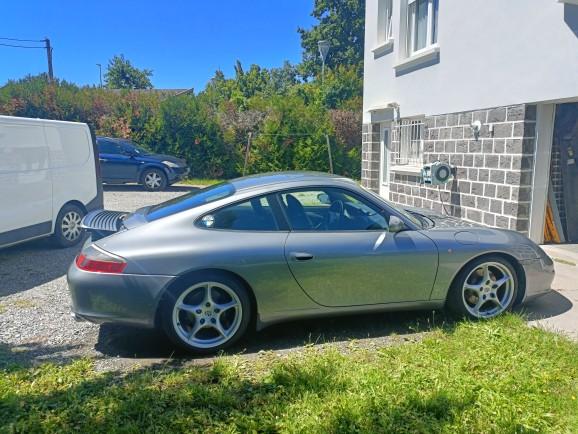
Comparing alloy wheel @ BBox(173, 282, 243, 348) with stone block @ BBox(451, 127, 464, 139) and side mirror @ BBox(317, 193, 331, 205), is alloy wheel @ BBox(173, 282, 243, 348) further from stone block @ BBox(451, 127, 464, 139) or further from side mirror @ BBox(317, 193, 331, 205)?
stone block @ BBox(451, 127, 464, 139)

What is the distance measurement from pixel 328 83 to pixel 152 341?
933 inches

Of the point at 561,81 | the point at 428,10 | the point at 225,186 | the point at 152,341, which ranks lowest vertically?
the point at 152,341

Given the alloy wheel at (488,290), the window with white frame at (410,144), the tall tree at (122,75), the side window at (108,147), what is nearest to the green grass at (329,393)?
the alloy wheel at (488,290)

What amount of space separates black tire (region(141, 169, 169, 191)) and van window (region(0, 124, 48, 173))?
25.7 feet

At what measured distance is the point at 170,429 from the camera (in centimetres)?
238

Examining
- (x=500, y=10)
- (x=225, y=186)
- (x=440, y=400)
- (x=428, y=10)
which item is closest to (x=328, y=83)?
(x=428, y=10)

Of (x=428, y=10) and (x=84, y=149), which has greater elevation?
(x=428, y=10)

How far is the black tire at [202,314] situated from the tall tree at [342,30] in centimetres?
3370

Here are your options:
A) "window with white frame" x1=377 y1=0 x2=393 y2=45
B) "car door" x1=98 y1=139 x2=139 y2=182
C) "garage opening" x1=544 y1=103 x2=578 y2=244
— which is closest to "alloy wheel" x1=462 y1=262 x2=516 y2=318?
"garage opening" x1=544 y1=103 x2=578 y2=244

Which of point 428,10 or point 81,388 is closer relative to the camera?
point 81,388

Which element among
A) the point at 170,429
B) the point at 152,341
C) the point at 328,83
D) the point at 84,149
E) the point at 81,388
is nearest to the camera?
the point at 170,429

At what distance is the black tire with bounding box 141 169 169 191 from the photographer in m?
13.7

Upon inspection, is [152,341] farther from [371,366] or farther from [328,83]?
[328,83]

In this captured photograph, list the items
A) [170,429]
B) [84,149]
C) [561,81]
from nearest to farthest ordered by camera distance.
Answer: [170,429]
[561,81]
[84,149]
